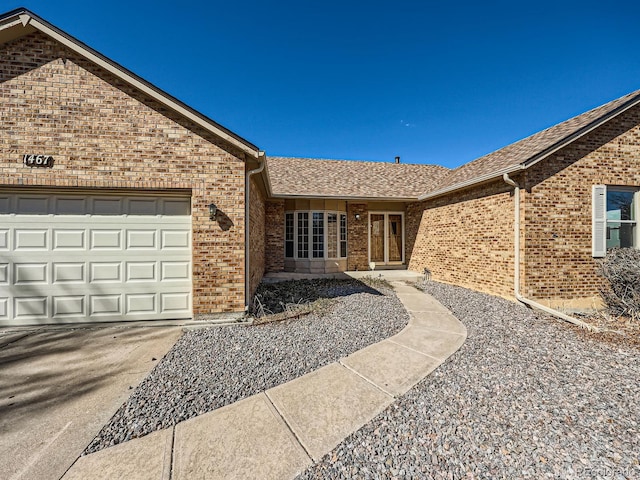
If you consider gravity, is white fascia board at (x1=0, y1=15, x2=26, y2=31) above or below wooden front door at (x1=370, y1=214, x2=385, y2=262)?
above

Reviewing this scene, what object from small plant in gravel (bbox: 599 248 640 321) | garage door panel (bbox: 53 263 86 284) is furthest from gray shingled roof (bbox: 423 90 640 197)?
garage door panel (bbox: 53 263 86 284)

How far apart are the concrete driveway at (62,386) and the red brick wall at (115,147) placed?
1491 millimetres

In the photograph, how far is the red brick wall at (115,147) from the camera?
4.97 m

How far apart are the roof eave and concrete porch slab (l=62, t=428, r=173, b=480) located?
4.83m

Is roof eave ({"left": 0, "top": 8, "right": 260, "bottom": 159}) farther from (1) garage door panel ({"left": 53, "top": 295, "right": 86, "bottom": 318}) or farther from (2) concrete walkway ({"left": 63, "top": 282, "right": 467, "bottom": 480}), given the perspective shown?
(2) concrete walkway ({"left": 63, "top": 282, "right": 467, "bottom": 480})

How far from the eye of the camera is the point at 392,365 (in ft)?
11.9

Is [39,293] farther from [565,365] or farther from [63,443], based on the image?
[565,365]

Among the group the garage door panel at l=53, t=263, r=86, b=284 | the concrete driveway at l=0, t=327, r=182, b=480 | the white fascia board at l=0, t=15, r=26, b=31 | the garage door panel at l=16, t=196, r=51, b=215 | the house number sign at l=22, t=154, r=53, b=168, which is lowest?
the concrete driveway at l=0, t=327, r=182, b=480

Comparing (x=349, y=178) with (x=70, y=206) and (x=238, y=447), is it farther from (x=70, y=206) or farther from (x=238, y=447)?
(x=238, y=447)

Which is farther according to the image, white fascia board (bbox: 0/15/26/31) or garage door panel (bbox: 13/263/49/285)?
garage door panel (bbox: 13/263/49/285)

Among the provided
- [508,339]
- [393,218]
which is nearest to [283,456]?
[508,339]

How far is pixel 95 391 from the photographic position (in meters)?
3.15

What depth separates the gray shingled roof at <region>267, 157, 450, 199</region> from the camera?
438 inches

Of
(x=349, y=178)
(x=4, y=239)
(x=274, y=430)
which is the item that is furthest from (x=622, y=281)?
(x=4, y=239)
